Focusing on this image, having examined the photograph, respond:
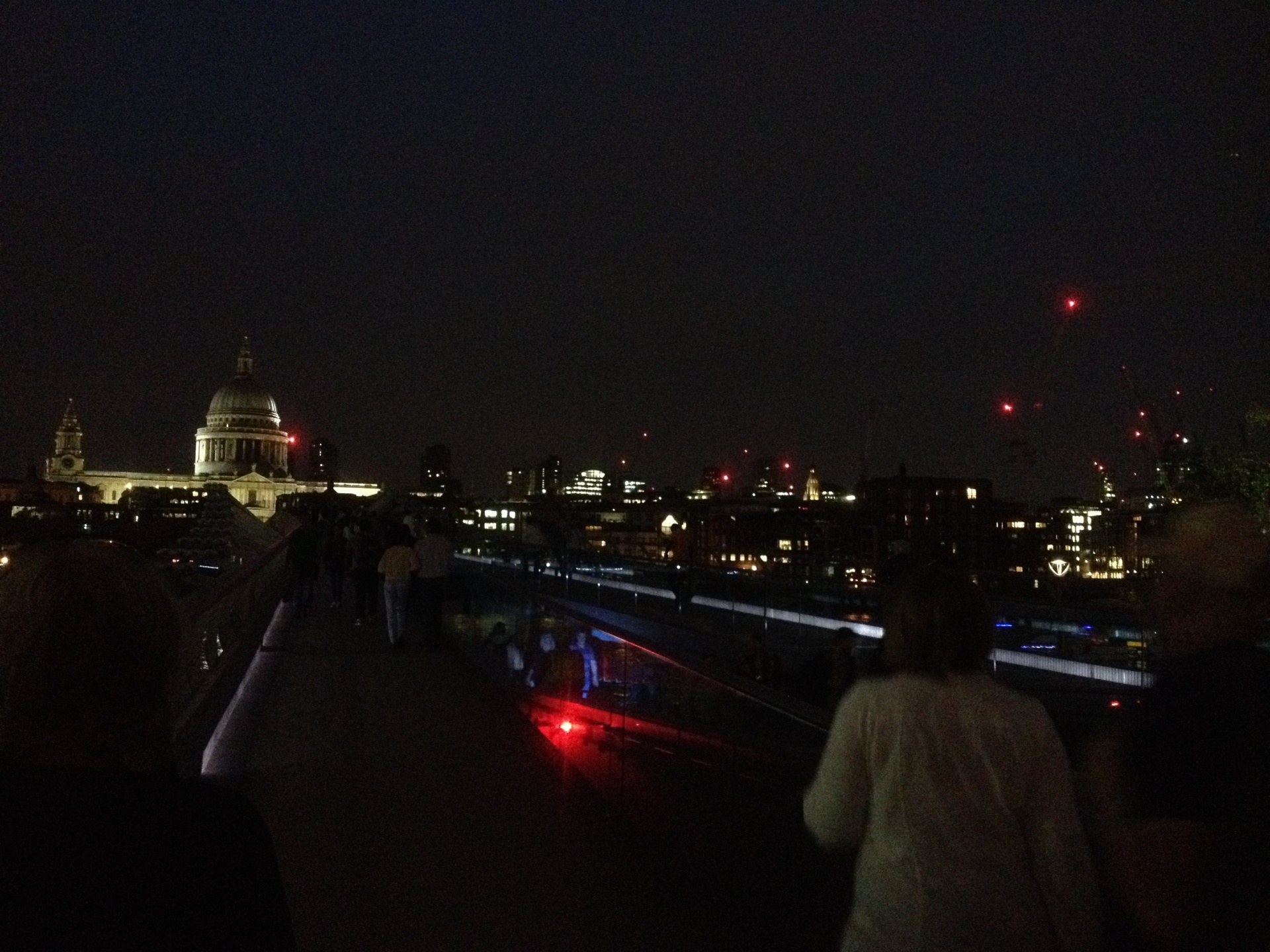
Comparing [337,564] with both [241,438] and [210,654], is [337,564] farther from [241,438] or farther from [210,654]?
[241,438]

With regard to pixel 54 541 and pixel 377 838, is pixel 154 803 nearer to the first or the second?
pixel 54 541

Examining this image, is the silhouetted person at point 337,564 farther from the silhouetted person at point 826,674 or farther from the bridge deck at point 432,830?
the silhouetted person at point 826,674

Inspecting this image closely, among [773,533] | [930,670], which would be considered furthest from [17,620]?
[773,533]

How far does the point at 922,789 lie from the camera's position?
325cm

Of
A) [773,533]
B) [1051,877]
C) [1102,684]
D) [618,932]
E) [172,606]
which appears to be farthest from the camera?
[773,533]

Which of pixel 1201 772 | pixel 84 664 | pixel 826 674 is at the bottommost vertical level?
pixel 826 674

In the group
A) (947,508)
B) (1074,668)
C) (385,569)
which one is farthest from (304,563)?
(947,508)

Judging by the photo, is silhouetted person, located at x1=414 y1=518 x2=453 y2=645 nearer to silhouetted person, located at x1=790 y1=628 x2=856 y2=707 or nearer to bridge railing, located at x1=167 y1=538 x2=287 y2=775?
bridge railing, located at x1=167 y1=538 x2=287 y2=775

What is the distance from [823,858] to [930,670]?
1.71 metres

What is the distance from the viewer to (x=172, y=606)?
102 inches

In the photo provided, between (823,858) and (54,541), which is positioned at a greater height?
(54,541)

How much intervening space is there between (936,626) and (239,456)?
563ft

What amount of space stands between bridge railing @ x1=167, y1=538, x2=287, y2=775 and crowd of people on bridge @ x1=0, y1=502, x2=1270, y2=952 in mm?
2957

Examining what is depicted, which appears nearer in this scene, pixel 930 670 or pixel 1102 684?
pixel 930 670
